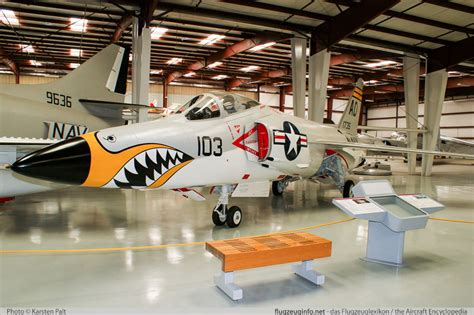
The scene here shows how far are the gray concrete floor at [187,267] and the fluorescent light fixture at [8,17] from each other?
973 cm

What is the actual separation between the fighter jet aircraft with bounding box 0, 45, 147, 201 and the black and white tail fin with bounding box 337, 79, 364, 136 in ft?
19.6

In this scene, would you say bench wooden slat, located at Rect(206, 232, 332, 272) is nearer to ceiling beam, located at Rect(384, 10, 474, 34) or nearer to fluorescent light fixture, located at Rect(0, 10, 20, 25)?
ceiling beam, located at Rect(384, 10, 474, 34)

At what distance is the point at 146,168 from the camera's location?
5438 mm

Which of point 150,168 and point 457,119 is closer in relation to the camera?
point 150,168

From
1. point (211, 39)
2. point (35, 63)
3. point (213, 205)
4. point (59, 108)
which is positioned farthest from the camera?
point (35, 63)

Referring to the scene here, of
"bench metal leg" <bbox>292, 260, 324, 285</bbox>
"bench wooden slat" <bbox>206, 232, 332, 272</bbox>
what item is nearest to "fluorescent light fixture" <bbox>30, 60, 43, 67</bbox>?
"bench wooden slat" <bbox>206, 232, 332, 272</bbox>

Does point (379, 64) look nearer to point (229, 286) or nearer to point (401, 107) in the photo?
point (401, 107)

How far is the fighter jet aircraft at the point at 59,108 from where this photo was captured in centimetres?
634

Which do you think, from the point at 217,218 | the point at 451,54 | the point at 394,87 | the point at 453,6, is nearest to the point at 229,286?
the point at 217,218

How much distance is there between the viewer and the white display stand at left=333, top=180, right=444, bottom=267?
14.2 feet

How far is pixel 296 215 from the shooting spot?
26.1 feet

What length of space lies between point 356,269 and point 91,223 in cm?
457

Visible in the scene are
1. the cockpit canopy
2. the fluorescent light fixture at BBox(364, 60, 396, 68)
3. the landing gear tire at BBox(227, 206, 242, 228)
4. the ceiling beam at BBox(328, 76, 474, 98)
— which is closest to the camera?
the cockpit canopy

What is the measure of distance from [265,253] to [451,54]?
1775 cm
